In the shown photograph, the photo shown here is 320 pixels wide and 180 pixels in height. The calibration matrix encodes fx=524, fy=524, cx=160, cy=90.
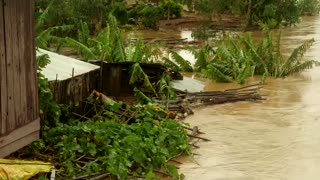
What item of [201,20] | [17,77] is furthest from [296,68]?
[201,20]

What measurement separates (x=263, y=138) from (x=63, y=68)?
3.47 meters

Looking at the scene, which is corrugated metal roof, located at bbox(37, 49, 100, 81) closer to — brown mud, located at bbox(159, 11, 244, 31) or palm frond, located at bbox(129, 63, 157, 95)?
palm frond, located at bbox(129, 63, 157, 95)

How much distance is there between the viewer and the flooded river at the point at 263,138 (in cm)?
717

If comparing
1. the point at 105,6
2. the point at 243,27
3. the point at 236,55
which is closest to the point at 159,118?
the point at 236,55

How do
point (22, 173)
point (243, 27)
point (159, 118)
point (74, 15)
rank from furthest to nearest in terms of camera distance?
point (243, 27) → point (74, 15) → point (159, 118) → point (22, 173)

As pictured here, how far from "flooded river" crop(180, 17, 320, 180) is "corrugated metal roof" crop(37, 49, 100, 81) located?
219cm

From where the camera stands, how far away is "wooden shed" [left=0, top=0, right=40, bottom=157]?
4949mm

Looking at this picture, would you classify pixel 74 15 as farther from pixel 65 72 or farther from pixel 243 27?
pixel 65 72

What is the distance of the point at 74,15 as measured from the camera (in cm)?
2106

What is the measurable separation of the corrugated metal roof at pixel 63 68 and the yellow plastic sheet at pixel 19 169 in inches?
93.6

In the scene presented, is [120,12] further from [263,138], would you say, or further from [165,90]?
[263,138]

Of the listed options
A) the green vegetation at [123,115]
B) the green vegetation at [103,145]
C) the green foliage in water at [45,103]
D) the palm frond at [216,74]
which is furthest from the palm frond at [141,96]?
the palm frond at [216,74]

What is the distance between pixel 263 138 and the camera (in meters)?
8.69

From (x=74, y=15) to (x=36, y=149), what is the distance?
1521cm
